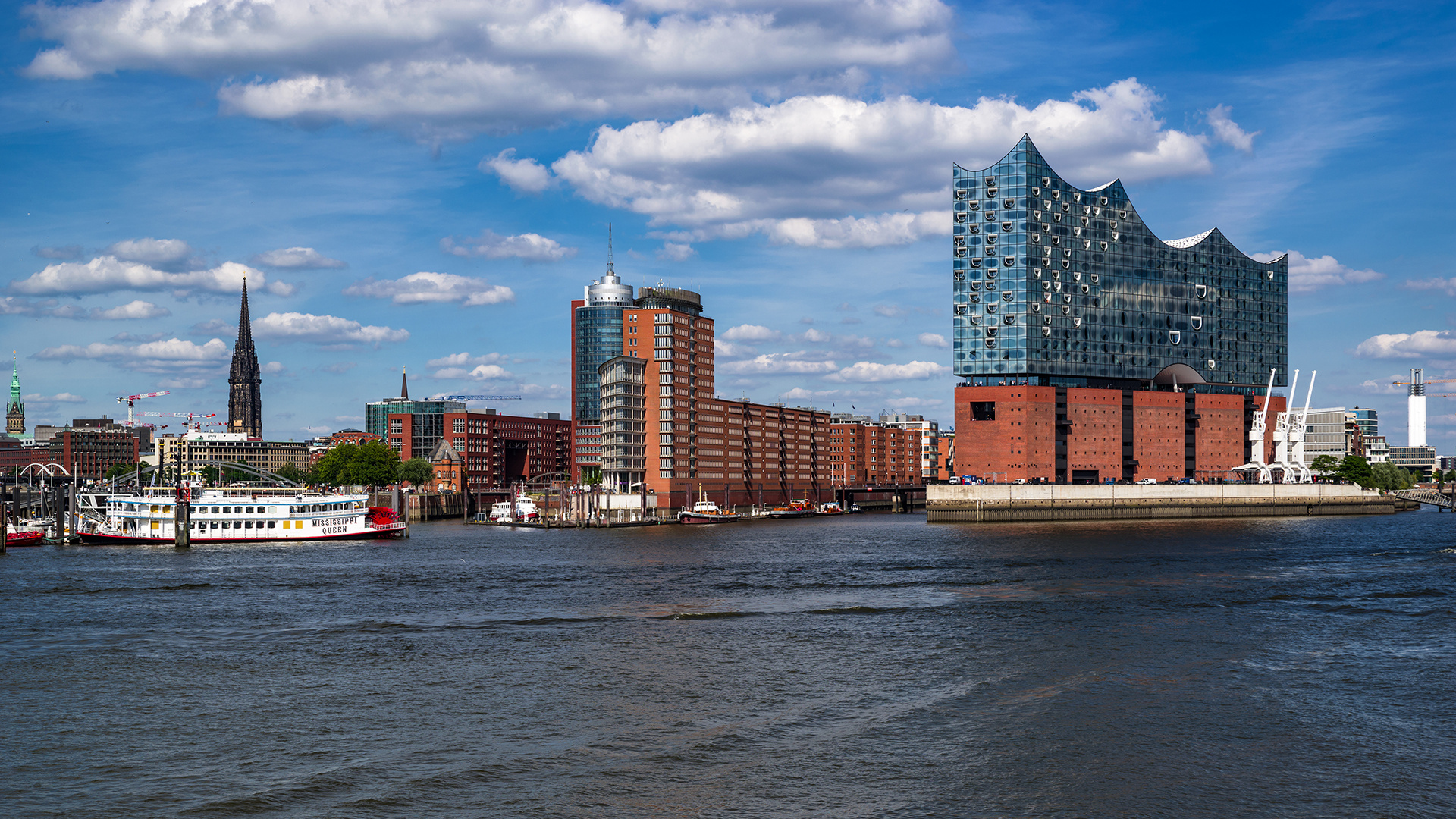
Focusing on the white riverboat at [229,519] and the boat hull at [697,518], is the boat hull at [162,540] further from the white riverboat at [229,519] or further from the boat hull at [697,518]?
the boat hull at [697,518]

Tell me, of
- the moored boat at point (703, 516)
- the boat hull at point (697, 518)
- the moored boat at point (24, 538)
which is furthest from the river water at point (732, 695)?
the moored boat at point (703, 516)

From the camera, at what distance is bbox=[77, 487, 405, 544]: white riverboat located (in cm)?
12362

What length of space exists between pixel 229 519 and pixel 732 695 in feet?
336

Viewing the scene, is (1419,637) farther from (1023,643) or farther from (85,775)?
(85,775)

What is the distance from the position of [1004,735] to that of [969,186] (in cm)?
17346

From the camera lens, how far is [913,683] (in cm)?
4153

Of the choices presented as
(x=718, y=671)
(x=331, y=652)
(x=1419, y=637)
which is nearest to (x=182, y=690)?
(x=331, y=652)

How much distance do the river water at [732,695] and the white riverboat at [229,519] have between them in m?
41.8

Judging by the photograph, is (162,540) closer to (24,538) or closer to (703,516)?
(24,538)

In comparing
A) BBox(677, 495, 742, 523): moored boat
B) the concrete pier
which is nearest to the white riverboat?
BBox(677, 495, 742, 523): moored boat

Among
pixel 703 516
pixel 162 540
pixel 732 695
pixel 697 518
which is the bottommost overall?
pixel 697 518

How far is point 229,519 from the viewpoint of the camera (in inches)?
5005

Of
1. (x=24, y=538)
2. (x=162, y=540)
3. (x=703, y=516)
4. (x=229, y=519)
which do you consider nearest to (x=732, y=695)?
(x=162, y=540)

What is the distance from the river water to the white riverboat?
41792mm
